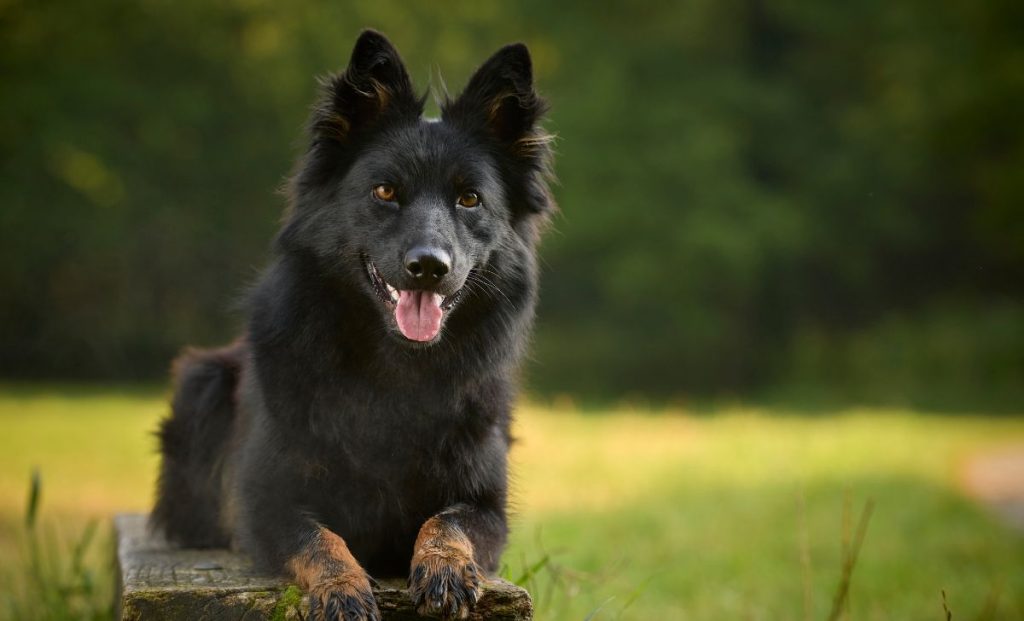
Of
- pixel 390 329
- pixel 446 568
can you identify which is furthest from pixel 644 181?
pixel 446 568

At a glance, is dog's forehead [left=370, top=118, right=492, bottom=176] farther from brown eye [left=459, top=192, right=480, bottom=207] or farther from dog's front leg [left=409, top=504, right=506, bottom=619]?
dog's front leg [left=409, top=504, right=506, bottom=619]

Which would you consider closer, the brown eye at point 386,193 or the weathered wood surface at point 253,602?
the weathered wood surface at point 253,602

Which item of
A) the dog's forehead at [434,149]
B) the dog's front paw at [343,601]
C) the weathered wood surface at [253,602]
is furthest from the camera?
the dog's forehead at [434,149]

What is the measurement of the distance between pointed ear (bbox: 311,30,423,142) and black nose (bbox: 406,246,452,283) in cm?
60

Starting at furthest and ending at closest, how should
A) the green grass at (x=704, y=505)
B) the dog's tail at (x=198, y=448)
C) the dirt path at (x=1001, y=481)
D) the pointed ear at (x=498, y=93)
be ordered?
the dirt path at (x=1001, y=481) → the green grass at (x=704, y=505) → the dog's tail at (x=198, y=448) → the pointed ear at (x=498, y=93)

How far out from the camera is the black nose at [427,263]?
10.4ft

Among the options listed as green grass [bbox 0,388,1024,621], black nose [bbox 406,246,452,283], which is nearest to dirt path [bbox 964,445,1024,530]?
green grass [bbox 0,388,1024,621]

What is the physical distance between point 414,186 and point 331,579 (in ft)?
4.10

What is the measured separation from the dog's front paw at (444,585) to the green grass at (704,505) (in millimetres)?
559

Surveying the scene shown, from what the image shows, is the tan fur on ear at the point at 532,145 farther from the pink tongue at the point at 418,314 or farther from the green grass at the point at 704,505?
the green grass at the point at 704,505

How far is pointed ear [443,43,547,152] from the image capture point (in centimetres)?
363

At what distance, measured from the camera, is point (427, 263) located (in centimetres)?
317

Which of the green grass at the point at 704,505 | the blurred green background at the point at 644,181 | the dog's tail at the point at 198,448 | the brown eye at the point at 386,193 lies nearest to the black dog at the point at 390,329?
the brown eye at the point at 386,193

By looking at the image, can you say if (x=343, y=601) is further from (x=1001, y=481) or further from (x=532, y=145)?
(x=1001, y=481)
